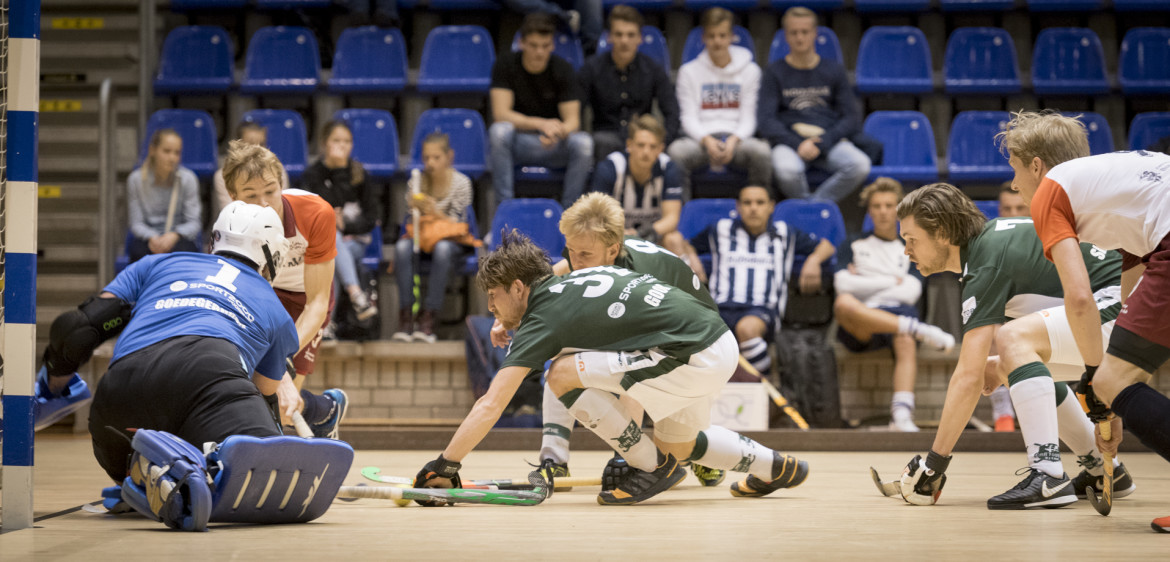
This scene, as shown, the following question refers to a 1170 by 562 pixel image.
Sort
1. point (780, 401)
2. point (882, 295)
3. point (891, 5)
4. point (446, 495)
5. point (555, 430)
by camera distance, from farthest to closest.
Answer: point (891, 5), point (882, 295), point (780, 401), point (555, 430), point (446, 495)

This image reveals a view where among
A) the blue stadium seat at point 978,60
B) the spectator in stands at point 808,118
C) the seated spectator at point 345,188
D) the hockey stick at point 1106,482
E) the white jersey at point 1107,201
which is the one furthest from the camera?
the blue stadium seat at point 978,60

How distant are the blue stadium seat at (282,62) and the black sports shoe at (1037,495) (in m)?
6.05

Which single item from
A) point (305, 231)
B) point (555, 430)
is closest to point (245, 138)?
point (305, 231)

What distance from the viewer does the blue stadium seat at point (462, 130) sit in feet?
25.1

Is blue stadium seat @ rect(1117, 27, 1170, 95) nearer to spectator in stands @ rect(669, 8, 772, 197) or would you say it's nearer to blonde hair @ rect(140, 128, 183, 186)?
spectator in stands @ rect(669, 8, 772, 197)

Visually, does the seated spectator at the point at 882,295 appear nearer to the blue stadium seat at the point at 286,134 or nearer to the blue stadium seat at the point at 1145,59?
the blue stadium seat at the point at 1145,59

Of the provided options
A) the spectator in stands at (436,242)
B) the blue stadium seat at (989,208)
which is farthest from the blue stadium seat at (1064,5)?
the spectator in stands at (436,242)

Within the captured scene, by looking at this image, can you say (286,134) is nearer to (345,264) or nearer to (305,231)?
(345,264)

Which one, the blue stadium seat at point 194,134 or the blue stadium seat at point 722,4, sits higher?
the blue stadium seat at point 722,4

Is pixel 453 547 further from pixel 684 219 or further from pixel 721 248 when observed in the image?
pixel 684 219

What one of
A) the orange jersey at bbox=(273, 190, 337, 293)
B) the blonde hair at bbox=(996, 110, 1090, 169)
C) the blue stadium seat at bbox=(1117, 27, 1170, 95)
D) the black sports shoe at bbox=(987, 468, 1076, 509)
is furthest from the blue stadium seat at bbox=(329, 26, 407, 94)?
the black sports shoe at bbox=(987, 468, 1076, 509)

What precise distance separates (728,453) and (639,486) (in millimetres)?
339

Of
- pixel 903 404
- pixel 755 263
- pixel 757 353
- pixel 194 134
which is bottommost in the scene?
pixel 903 404

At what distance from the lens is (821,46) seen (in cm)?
814
